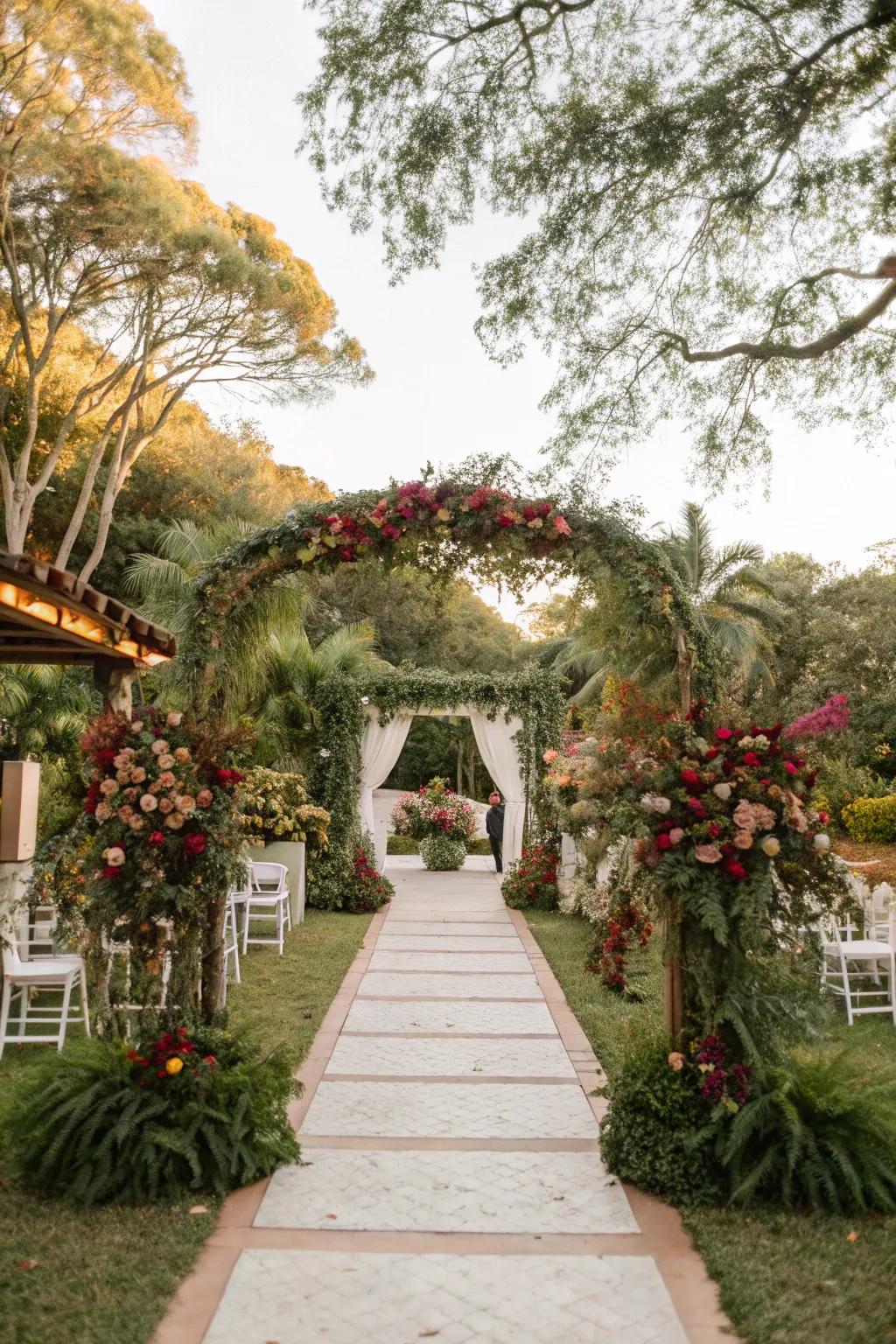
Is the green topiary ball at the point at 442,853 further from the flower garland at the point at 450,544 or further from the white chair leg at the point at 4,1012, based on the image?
the flower garland at the point at 450,544

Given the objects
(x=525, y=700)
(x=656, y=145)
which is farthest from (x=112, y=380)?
(x=656, y=145)

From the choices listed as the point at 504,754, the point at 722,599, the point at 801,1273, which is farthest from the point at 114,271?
the point at 801,1273

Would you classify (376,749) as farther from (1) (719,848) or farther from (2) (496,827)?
(1) (719,848)

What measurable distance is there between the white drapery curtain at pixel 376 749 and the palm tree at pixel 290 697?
0.74m

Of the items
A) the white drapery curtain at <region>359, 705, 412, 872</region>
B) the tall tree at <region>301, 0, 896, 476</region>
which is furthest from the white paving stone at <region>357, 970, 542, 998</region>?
the white drapery curtain at <region>359, 705, 412, 872</region>

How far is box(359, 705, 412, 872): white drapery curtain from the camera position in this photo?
13.1 m

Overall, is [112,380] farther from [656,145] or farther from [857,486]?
[857,486]

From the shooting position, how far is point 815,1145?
3699 millimetres

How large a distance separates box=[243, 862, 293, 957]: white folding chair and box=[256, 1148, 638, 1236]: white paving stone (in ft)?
14.5

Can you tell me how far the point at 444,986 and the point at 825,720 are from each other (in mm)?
5162

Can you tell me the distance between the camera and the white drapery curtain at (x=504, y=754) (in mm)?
13531

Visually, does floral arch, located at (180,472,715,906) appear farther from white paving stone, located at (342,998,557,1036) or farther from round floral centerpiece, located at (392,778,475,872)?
round floral centerpiece, located at (392,778,475,872)

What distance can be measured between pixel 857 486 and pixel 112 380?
10.8 m

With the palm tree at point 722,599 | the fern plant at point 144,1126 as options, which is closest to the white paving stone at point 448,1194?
the fern plant at point 144,1126
